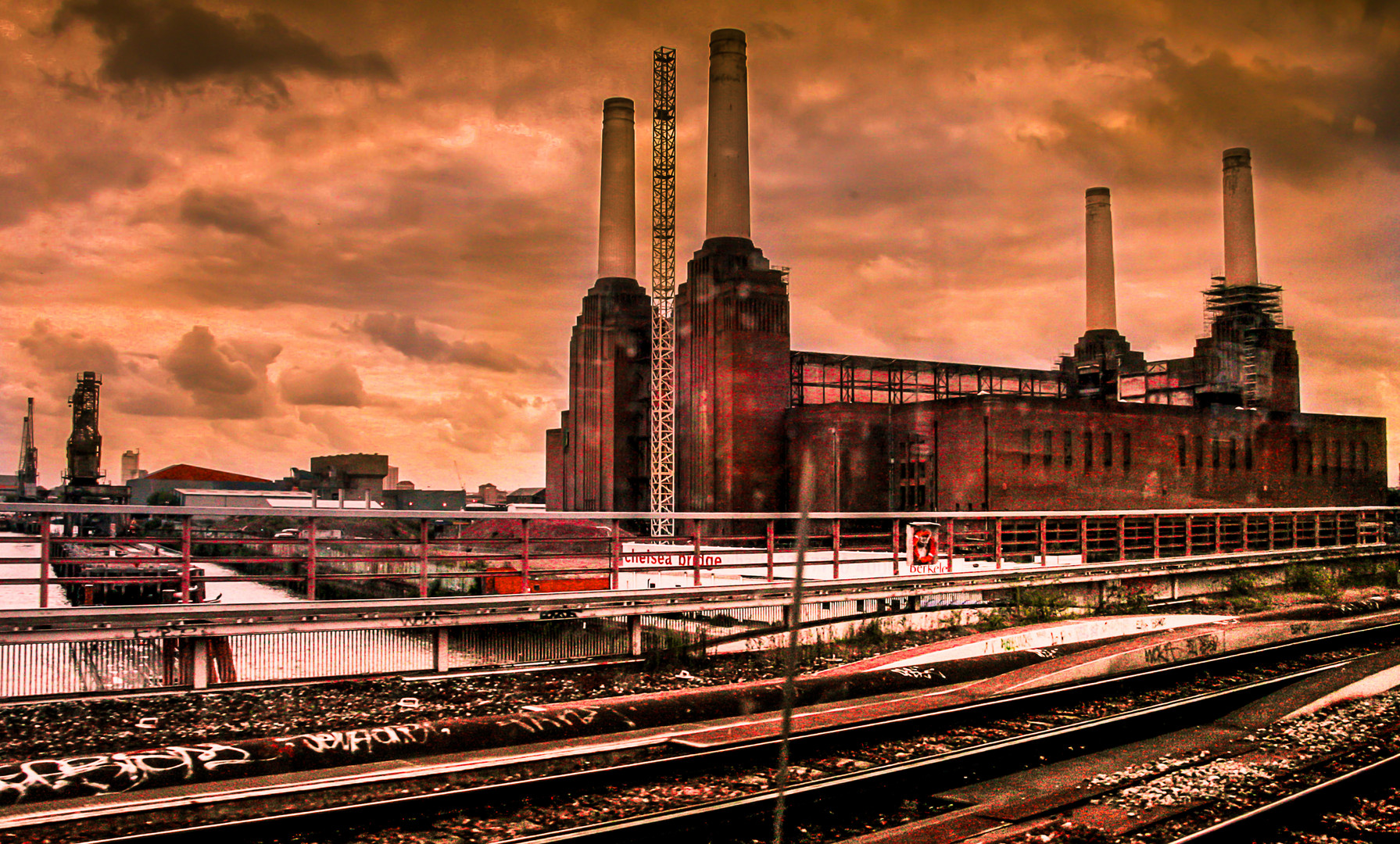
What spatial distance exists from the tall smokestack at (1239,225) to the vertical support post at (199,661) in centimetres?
6130

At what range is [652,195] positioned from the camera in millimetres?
47875

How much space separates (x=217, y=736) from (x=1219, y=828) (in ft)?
26.2

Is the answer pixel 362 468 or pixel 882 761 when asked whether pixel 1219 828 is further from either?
pixel 362 468

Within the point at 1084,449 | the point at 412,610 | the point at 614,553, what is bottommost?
the point at 412,610

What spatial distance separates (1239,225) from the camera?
5856 cm

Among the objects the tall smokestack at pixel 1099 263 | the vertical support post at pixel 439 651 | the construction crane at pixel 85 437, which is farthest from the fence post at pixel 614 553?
the construction crane at pixel 85 437

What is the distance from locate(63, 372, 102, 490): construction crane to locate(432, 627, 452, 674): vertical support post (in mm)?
82534

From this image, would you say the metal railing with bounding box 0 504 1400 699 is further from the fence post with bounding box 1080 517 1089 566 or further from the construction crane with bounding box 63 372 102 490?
the construction crane with bounding box 63 372 102 490

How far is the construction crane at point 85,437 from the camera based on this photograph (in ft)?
266

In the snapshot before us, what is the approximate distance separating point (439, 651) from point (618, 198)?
43929 millimetres

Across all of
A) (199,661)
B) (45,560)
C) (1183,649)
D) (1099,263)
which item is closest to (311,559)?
(199,661)

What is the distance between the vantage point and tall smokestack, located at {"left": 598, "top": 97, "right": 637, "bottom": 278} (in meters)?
52.8

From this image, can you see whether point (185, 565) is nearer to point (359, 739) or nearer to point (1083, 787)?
point (359, 739)

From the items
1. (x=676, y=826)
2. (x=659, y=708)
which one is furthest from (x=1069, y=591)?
(x=676, y=826)
